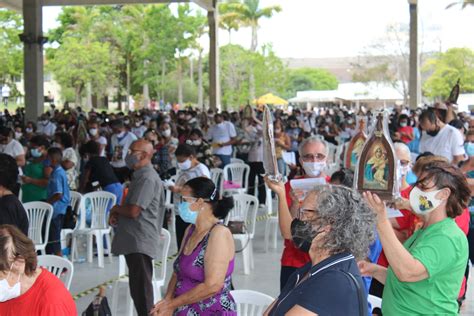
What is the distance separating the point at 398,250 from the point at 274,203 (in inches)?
444

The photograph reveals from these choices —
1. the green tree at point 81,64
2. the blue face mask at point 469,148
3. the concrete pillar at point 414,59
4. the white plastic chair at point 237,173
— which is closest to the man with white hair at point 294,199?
the blue face mask at point 469,148

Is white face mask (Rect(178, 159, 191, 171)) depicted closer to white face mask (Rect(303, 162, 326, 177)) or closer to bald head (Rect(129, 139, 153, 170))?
bald head (Rect(129, 139, 153, 170))

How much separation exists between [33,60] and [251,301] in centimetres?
2170

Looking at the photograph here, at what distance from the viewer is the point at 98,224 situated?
10031 mm

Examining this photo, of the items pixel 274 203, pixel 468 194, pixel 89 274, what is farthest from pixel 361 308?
pixel 274 203

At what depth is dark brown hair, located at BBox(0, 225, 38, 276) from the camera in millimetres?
3617

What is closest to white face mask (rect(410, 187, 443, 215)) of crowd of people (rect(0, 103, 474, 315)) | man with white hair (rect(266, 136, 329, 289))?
crowd of people (rect(0, 103, 474, 315))

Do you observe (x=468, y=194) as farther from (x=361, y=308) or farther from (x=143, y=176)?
(x=143, y=176)

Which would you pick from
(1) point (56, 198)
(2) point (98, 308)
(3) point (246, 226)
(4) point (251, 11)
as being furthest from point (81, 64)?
(2) point (98, 308)

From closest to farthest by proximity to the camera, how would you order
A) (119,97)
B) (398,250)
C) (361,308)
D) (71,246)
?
(361,308)
(398,250)
(71,246)
(119,97)

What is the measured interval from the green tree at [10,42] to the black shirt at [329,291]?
50.4 metres

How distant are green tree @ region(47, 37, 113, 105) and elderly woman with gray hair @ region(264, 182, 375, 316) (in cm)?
4864

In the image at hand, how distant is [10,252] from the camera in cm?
363

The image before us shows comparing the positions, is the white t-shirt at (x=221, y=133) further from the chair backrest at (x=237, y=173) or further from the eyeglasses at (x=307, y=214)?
the eyeglasses at (x=307, y=214)
